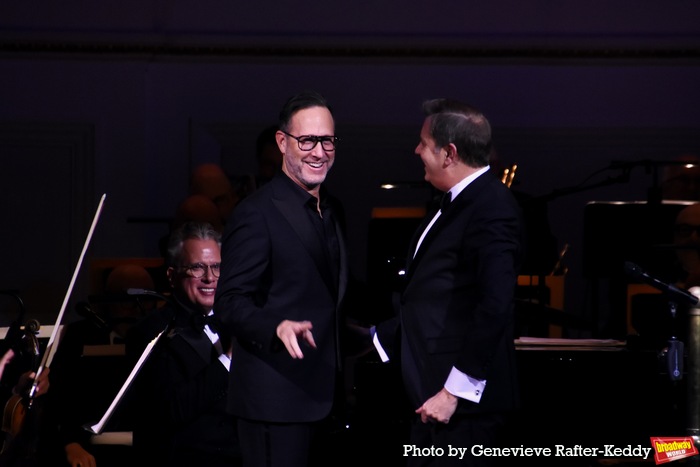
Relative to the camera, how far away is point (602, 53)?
8.18m

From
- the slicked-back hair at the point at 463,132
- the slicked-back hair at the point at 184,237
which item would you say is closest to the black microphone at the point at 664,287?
the slicked-back hair at the point at 463,132

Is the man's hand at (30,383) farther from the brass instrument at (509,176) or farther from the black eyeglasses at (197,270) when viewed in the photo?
the brass instrument at (509,176)

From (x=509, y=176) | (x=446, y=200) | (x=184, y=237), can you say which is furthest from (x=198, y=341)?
(x=509, y=176)

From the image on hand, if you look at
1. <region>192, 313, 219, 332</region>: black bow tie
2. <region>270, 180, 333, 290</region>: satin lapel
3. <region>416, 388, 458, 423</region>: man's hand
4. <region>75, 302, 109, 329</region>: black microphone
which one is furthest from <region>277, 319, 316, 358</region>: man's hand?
<region>75, 302, 109, 329</region>: black microphone

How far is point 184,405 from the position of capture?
394 cm

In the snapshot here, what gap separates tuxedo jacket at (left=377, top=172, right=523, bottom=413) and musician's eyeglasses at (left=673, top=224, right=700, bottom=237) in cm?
265

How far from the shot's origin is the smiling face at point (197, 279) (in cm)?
420

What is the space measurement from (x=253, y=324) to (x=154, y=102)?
529 cm

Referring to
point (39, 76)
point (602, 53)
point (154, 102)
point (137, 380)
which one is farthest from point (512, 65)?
point (137, 380)

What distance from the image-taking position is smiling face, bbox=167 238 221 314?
4.20 meters

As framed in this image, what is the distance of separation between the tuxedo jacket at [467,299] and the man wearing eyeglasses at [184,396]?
75 centimetres

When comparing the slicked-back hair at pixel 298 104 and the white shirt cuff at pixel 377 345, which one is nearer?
the slicked-back hair at pixel 298 104

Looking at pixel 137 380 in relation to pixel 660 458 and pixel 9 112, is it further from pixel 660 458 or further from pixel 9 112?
pixel 9 112

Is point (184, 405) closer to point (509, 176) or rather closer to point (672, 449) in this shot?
point (672, 449)
